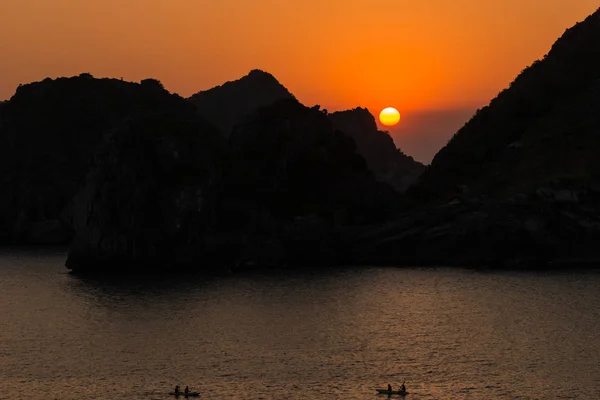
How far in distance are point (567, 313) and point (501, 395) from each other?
44.8 metres

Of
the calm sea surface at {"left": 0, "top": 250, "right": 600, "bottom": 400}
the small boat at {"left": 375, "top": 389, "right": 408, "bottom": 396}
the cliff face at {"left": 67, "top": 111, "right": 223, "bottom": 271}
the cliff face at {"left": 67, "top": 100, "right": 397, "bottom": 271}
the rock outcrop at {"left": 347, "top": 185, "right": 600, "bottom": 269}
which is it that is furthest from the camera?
the rock outcrop at {"left": 347, "top": 185, "right": 600, "bottom": 269}

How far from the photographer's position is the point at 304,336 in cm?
11994

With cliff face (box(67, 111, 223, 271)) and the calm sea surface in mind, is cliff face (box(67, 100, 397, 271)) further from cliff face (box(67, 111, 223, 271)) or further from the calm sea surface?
the calm sea surface

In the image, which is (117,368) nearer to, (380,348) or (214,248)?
(380,348)

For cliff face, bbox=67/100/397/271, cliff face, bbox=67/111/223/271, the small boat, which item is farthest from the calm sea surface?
cliff face, bbox=67/100/397/271

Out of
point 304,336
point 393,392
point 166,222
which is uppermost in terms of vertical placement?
point 166,222

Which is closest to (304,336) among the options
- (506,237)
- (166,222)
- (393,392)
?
(393,392)

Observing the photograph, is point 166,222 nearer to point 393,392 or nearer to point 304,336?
point 304,336

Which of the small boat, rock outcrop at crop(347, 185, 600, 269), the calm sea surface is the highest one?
rock outcrop at crop(347, 185, 600, 269)

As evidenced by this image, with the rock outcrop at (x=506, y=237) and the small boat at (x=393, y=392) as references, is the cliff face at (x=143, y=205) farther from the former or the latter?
the small boat at (x=393, y=392)

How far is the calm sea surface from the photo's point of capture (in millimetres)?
95000

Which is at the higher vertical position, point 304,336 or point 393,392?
point 304,336

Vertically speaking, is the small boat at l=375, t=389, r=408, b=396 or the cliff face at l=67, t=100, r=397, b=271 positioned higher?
the cliff face at l=67, t=100, r=397, b=271

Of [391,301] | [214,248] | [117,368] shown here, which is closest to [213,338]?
[117,368]
